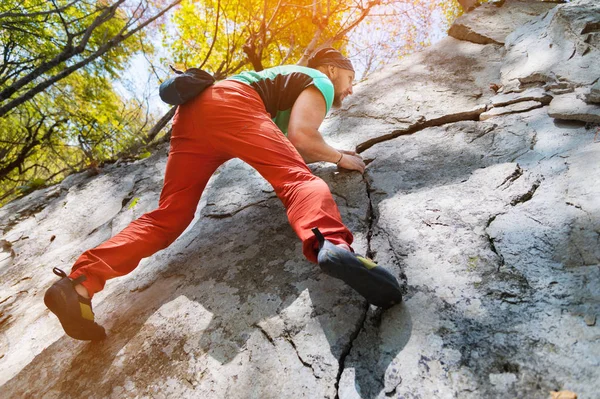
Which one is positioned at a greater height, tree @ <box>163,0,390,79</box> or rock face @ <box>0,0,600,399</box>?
tree @ <box>163,0,390,79</box>

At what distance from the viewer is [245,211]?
2.20 meters

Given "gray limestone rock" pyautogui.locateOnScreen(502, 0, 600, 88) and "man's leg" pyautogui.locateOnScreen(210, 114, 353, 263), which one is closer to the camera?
"man's leg" pyautogui.locateOnScreen(210, 114, 353, 263)

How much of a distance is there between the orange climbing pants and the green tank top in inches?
5.5

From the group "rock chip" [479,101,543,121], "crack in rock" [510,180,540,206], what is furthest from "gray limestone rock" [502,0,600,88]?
"crack in rock" [510,180,540,206]

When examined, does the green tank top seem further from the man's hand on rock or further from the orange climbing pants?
the man's hand on rock

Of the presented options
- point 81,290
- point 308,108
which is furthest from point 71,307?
point 308,108

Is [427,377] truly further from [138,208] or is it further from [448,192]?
[138,208]

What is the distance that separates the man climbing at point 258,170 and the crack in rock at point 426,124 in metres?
0.46

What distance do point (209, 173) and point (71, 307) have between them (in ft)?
3.15

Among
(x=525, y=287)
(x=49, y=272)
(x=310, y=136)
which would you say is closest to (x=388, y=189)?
(x=310, y=136)

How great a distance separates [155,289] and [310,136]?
1275 mm

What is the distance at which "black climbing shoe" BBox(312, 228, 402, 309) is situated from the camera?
1.05m

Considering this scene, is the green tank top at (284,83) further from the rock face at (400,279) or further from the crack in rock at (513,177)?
the crack in rock at (513,177)

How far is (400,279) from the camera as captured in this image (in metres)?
1.33
